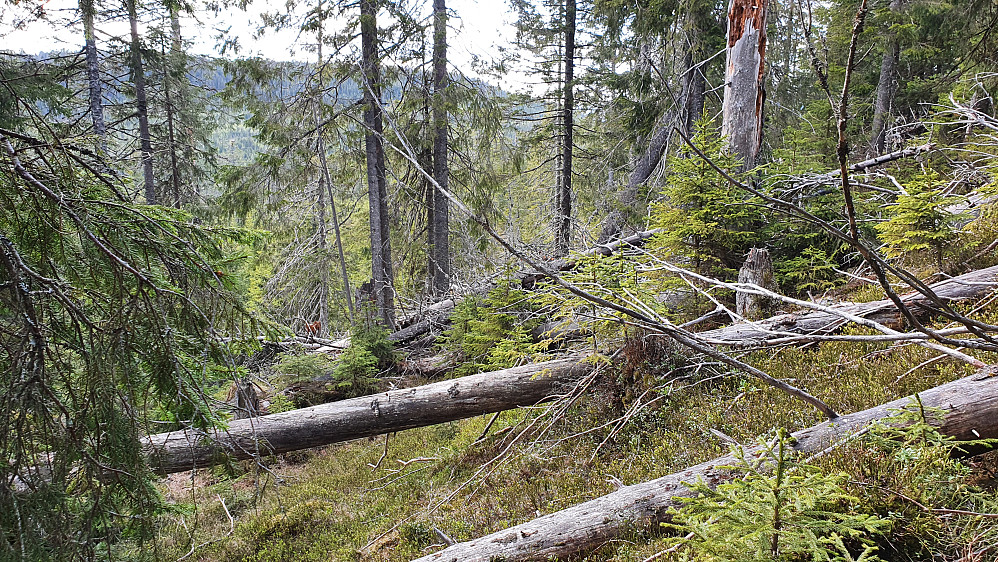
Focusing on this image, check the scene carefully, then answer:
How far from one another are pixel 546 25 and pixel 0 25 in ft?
48.8

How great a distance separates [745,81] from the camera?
24.1 ft

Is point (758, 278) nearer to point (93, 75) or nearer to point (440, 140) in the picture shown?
point (440, 140)

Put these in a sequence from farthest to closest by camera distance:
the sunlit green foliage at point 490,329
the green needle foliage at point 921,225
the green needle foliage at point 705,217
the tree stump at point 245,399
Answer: the sunlit green foliage at point 490,329 → the green needle foliage at point 705,217 → the green needle foliage at point 921,225 → the tree stump at point 245,399

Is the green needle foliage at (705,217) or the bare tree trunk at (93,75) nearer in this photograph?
the green needle foliage at (705,217)

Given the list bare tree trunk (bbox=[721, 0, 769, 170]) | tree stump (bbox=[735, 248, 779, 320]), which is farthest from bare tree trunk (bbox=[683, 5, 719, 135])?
tree stump (bbox=[735, 248, 779, 320])

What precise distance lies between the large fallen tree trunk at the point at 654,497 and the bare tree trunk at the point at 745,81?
4.72 meters

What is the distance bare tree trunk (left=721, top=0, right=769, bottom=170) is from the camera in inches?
281

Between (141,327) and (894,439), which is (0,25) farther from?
(894,439)

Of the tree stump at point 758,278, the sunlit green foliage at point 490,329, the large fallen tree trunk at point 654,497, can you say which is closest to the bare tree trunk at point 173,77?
the sunlit green foliage at point 490,329

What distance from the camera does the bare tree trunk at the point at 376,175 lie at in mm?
11141

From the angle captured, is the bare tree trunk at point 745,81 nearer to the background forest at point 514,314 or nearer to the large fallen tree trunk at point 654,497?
the background forest at point 514,314

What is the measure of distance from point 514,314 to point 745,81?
4.90 m

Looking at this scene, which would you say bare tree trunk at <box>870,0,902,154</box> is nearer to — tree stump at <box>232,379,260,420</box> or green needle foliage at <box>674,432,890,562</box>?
green needle foliage at <box>674,432,890,562</box>

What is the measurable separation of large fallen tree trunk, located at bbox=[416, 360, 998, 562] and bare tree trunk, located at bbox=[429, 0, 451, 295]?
764 cm
